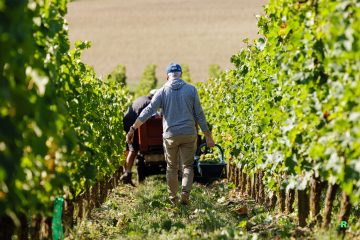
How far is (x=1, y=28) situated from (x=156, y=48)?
5284cm

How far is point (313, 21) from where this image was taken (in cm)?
591

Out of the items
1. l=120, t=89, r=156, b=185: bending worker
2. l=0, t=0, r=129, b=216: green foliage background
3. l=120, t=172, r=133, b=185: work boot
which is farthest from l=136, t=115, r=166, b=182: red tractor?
l=0, t=0, r=129, b=216: green foliage background

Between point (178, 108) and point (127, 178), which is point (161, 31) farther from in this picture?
point (178, 108)

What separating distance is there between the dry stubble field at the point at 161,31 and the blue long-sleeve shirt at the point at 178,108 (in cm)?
3954

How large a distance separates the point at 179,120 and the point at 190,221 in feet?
5.16

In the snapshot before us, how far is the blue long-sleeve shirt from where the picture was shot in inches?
352

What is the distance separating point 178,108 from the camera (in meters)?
8.98

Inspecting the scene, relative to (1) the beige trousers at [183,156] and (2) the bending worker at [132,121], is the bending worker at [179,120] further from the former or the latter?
(2) the bending worker at [132,121]

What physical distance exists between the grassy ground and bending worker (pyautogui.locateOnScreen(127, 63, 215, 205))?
0.53 metres

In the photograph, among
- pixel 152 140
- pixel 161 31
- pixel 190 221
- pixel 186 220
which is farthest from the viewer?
pixel 161 31

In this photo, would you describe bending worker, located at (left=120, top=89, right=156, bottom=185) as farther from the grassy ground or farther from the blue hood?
the blue hood

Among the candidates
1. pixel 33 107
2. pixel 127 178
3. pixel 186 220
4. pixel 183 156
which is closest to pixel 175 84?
pixel 183 156

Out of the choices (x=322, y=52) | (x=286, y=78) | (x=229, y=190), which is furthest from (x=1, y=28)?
(x=229, y=190)

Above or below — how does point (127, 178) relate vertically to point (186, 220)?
above
